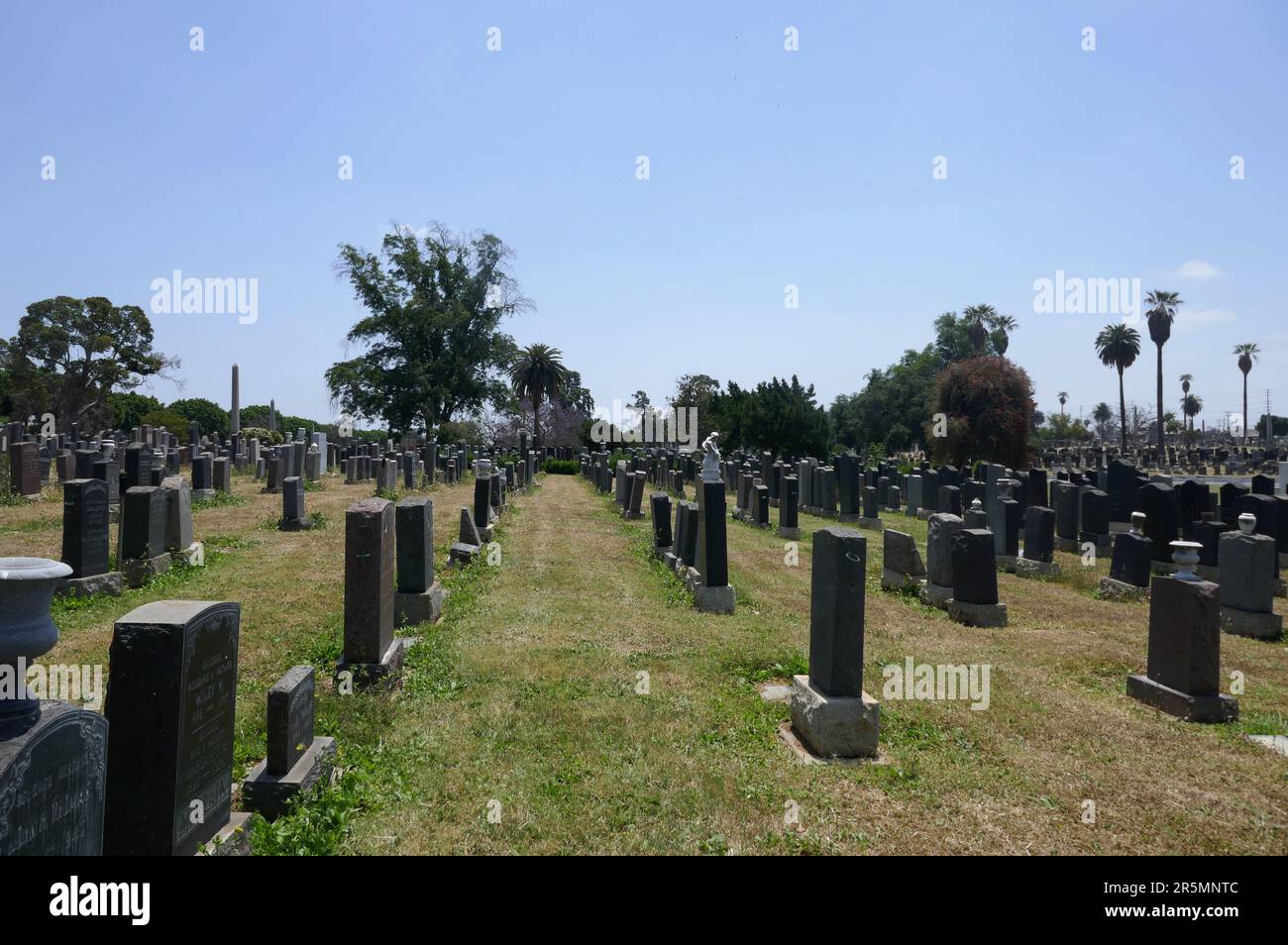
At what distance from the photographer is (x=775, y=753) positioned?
5.88 metres

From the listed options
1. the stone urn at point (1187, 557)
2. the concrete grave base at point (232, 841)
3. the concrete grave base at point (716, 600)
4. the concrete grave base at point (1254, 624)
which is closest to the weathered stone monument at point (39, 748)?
the concrete grave base at point (232, 841)

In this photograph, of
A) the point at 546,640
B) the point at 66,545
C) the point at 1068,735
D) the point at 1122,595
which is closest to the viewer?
the point at 1068,735

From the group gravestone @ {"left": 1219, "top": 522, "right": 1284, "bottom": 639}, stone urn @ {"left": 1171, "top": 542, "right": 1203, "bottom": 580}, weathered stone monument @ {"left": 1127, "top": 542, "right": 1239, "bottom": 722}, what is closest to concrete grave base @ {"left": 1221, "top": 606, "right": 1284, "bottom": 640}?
gravestone @ {"left": 1219, "top": 522, "right": 1284, "bottom": 639}

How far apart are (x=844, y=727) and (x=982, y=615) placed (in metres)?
5.68

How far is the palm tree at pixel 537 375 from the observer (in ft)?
216

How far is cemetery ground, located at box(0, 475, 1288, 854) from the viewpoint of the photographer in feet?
15.3

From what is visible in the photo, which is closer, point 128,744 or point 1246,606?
point 128,744

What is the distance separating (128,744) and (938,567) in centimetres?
1067

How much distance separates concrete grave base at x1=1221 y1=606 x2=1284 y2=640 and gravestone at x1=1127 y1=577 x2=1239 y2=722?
169 inches

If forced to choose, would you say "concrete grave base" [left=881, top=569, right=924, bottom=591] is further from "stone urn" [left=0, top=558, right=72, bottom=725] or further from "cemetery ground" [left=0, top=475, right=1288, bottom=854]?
"stone urn" [left=0, top=558, right=72, bottom=725]
